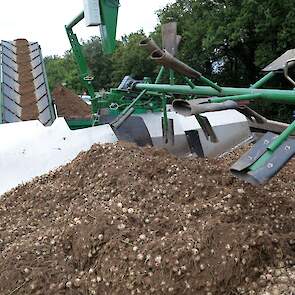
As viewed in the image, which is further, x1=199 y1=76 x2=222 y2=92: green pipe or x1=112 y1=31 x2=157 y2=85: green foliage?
x1=112 y1=31 x2=157 y2=85: green foliage

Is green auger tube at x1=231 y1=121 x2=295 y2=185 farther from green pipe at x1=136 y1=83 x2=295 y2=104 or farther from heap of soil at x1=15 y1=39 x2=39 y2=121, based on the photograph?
heap of soil at x1=15 y1=39 x2=39 y2=121

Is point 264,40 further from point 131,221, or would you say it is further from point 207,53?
point 131,221

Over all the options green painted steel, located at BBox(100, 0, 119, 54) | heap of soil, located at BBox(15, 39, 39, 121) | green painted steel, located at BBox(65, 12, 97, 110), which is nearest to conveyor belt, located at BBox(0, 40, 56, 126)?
heap of soil, located at BBox(15, 39, 39, 121)

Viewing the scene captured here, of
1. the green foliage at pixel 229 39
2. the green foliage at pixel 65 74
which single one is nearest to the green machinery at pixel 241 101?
the green foliage at pixel 229 39

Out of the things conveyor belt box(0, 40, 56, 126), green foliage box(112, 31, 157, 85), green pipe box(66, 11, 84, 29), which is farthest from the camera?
green foliage box(112, 31, 157, 85)

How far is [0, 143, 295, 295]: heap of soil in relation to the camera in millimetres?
2303

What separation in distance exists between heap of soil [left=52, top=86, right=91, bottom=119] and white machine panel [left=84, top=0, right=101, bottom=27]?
2.59m

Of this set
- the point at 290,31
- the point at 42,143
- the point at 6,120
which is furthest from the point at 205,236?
the point at 290,31

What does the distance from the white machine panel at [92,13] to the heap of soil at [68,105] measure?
259 centimetres

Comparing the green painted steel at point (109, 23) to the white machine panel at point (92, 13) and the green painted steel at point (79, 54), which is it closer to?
the white machine panel at point (92, 13)

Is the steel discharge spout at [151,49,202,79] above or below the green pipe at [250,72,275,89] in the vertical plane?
above

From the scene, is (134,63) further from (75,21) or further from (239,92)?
(239,92)

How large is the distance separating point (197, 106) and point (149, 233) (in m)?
0.73

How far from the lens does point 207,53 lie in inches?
464
